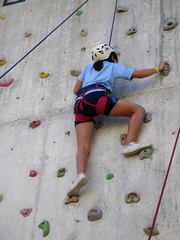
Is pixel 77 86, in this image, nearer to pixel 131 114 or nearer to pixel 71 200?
pixel 131 114

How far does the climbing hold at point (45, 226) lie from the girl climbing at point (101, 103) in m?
0.25

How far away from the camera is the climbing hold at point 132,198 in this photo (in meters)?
3.64

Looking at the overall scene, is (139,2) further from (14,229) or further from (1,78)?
(14,229)

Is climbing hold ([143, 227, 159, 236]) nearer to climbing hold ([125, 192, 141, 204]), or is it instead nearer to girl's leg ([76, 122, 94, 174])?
climbing hold ([125, 192, 141, 204])

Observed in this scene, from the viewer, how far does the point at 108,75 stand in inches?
163

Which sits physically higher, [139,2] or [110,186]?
[139,2]

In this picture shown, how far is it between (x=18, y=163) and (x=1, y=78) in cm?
103

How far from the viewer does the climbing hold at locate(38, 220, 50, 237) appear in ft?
12.4

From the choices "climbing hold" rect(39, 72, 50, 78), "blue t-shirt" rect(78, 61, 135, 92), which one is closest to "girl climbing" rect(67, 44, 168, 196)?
"blue t-shirt" rect(78, 61, 135, 92)

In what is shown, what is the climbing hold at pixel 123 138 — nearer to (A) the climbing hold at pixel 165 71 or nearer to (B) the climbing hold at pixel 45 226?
(A) the climbing hold at pixel 165 71

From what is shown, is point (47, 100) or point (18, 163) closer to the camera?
point (18, 163)

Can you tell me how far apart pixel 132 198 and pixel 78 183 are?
367 mm

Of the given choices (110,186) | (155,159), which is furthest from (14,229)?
(155,159)

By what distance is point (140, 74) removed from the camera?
13.5 feet
